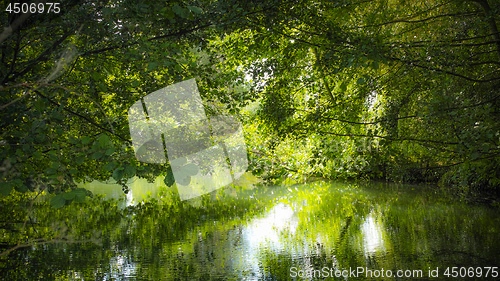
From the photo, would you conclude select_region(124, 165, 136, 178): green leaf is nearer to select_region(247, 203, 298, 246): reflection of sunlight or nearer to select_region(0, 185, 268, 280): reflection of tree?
select_region(0, 185, 268, 280): reflection of tree

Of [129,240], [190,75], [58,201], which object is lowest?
[129,240]

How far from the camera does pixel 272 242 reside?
5480mm

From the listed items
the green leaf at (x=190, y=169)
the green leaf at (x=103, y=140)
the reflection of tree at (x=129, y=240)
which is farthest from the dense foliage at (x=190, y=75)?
the reflection of tree at (x=129, y=240)

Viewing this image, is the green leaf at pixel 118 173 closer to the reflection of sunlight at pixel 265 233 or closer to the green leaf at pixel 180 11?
the green leaf at pixel 180 11

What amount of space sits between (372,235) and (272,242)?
163cm

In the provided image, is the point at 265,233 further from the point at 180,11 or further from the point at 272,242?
the point at 180,11

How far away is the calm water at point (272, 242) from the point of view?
423 cm

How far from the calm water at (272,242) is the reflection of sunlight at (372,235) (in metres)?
0.02

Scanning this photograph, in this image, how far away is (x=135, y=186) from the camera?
547 inches

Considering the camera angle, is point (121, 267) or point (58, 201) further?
point (121, 267)

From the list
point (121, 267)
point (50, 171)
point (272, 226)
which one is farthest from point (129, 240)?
point (50, 171)

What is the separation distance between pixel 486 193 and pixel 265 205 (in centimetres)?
601

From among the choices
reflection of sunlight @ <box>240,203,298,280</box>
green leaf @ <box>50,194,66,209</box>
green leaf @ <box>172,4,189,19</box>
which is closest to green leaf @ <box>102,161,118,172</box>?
green leaf @ <box>50,194,66,209</box>

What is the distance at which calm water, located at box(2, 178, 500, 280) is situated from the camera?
423cm
